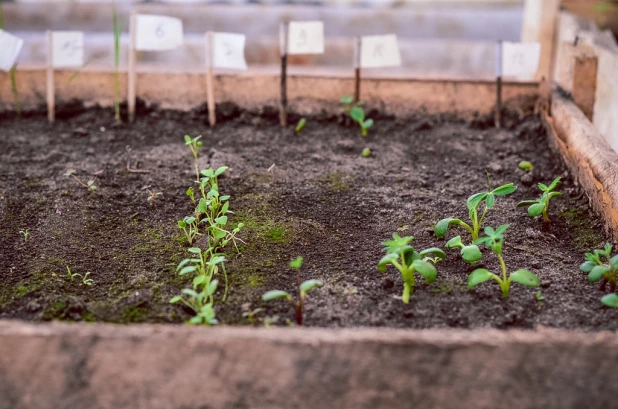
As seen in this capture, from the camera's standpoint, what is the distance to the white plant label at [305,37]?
8.51ft

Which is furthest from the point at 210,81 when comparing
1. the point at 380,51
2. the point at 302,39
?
the point at 380,51

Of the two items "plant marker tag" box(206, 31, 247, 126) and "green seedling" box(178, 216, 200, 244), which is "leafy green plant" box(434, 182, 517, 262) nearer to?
"green seedling" box(178, 216, 200, 244)

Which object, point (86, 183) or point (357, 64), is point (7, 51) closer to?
point (86, 183)

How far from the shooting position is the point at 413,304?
150 centimetres

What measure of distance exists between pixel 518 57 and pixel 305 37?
0.90 metres

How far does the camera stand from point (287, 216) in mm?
1937

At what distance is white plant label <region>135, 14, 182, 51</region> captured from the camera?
2.55m

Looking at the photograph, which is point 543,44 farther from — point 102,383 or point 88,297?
point 102,383

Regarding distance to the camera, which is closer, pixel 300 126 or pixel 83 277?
pixel 83 277

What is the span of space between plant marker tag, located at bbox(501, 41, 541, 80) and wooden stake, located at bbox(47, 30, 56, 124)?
1.89 m

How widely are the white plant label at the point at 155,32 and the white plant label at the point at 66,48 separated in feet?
0.92

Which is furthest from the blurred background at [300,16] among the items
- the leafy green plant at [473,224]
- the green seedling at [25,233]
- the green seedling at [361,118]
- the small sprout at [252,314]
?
the small sprout at [252,314]

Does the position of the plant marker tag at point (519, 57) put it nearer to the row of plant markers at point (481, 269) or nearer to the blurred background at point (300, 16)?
the row of plant markers at point (481, 269)

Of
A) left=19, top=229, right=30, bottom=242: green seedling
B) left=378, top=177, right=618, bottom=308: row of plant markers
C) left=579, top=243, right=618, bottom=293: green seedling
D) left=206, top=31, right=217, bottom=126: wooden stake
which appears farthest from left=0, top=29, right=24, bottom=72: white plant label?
left=579, top=243, right=618, bottom=293: green seedling
